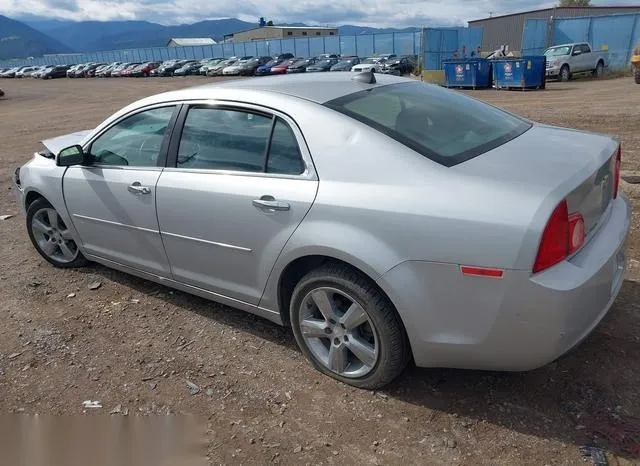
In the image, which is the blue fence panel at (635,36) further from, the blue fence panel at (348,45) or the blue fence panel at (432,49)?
the blue fence panel at (348,45)

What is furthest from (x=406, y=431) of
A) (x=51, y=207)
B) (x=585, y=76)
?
(x=585, y=76)

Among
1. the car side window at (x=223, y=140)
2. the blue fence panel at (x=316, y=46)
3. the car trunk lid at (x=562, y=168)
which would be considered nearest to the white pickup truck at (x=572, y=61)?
the car trunk lid at (x=562, y=168)

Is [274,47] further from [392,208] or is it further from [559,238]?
[559,238]

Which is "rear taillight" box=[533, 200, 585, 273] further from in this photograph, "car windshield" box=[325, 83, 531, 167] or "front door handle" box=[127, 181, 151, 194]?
"front door handle" box=[127, 181, 151, 194]

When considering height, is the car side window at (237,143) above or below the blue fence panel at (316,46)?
below

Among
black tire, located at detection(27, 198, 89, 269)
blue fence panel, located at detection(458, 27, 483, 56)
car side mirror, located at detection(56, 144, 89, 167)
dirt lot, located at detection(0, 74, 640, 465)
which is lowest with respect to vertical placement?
dirt lot, located at detection(0, 74, 640, 465)

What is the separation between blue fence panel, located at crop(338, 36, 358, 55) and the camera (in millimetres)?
55250

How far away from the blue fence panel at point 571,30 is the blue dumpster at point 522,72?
37.9 feet

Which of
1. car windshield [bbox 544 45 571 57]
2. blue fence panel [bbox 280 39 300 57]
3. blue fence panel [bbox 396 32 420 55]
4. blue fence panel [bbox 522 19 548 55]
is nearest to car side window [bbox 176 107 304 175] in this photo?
car windshield [bbox 544 45 571 57]

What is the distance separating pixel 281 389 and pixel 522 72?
2132 centimetres

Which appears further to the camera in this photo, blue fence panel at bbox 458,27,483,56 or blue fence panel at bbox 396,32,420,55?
blue fence panel at bbox 396,32,420,55

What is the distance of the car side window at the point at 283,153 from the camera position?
9.74ft

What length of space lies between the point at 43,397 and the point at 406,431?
2.06 m

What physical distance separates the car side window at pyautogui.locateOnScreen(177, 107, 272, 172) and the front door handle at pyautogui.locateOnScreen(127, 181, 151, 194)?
0.30 metres
